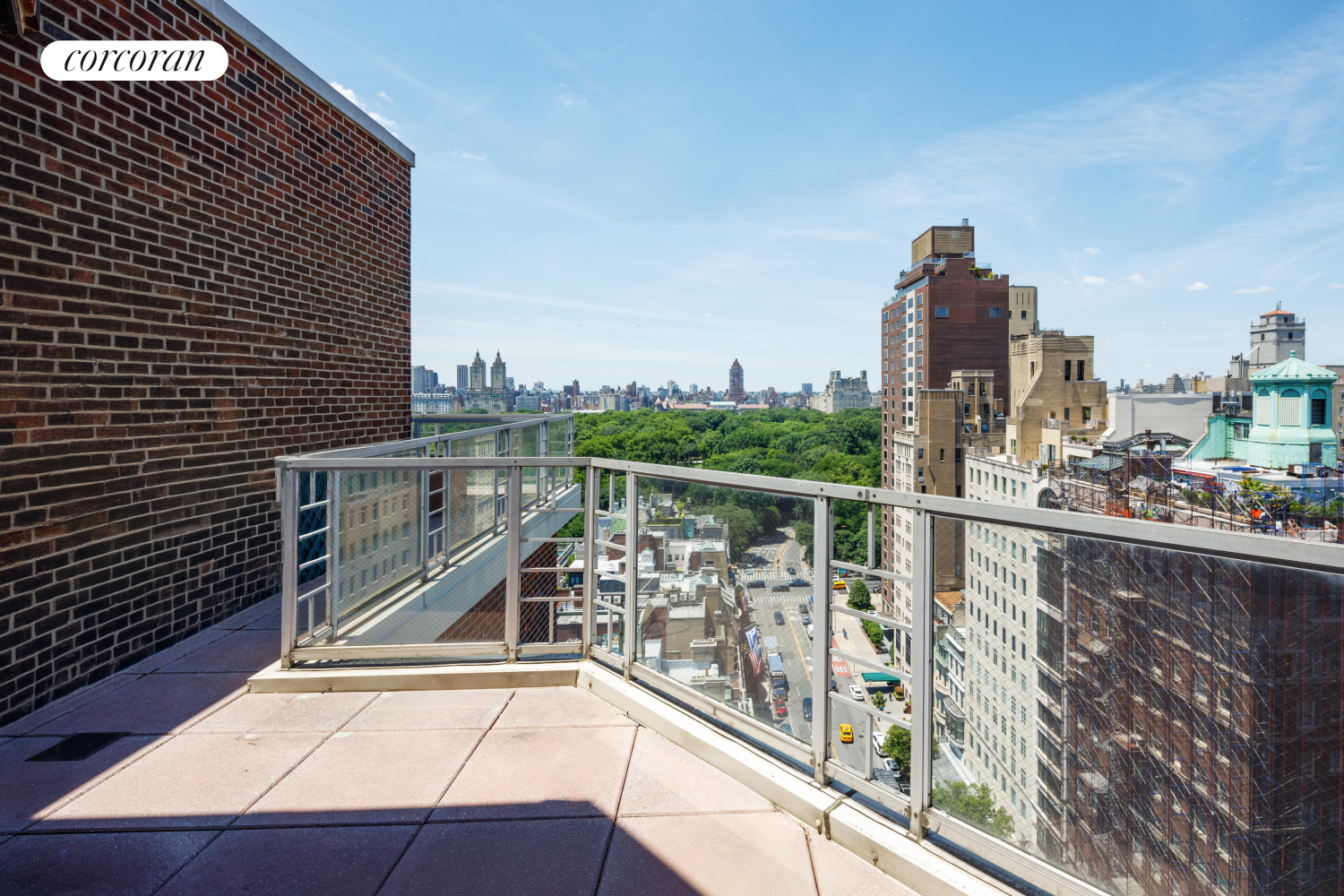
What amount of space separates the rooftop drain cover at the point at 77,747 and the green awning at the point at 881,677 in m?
3.56

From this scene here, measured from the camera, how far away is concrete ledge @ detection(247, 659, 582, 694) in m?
3.73

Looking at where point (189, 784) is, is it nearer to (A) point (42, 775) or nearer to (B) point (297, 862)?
(A) point (42, 775)

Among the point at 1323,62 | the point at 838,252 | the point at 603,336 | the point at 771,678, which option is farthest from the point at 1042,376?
the point at 1323,62

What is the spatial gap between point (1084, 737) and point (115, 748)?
4.07 meters

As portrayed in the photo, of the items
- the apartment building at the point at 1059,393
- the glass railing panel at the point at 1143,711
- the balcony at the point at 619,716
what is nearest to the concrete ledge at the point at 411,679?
the balcony at the point at 619,716

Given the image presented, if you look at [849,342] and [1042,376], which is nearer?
[1042,376]

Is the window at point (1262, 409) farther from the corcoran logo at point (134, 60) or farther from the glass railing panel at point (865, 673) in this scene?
the corcoran logo at point (134, 60)

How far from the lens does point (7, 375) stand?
3.54 meters

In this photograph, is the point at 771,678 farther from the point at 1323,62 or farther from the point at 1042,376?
the point at 1323,62

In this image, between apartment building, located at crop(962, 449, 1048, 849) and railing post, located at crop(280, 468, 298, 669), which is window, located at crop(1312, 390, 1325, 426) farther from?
railing post, located at crop(280, 468, 298, 669)

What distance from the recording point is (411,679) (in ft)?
12.3

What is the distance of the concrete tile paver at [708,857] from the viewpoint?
6.93 feet

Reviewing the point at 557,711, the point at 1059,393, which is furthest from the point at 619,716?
the point at 1059,393

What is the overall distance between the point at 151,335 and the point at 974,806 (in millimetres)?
5602
